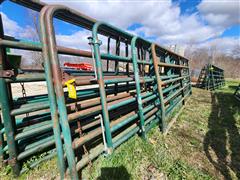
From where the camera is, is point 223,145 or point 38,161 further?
point 223,145

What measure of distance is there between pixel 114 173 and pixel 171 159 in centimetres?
91

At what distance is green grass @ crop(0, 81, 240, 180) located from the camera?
187cm

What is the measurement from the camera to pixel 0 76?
4.71ft

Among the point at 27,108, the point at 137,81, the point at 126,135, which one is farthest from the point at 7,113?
the point at 137,81

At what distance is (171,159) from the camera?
2.19 metres

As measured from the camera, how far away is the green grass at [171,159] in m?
1.87

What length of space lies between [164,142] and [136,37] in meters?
1.95

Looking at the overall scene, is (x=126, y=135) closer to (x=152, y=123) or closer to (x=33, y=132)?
(x=152, y=123)

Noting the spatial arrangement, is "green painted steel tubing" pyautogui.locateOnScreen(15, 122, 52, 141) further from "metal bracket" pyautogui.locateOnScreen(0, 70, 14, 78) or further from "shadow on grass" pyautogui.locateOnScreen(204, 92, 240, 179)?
"shadow on grass" pyautogui.locateOnScreen(204, 92, 240, 179)

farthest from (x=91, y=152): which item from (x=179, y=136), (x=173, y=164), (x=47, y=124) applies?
(x=179, y=136)

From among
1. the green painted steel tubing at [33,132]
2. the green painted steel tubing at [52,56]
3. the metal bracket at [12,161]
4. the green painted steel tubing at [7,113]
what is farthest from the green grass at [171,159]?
the green painted steel tubing at [52,56]

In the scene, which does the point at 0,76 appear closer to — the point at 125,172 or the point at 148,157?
the point at 125,172

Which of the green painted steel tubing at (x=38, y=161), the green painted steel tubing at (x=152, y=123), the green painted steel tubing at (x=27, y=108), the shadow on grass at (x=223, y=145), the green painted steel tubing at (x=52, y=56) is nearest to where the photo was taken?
the green painted steel tubing at (x=52, y=56)

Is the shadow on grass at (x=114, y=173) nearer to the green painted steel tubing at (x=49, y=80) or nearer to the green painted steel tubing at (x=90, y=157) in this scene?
the green painted steel tubing at (x=90, y=157)
